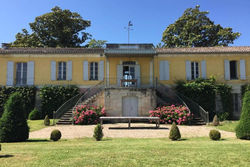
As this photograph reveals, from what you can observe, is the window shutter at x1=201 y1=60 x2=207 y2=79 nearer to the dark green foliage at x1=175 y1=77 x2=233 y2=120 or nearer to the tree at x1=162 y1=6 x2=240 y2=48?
the dark green foliage at x1=175 y1=77 x2=233 y2=120

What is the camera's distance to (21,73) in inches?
714

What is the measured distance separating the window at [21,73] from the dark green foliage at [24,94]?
38.2 inches

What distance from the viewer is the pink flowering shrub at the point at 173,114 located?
45.8 feet

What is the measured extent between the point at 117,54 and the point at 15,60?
9.13m

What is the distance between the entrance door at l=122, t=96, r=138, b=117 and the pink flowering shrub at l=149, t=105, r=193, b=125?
50.2 inches

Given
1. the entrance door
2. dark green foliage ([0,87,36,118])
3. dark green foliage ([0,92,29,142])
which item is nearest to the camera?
dark green foliage ([0,92,29,142])

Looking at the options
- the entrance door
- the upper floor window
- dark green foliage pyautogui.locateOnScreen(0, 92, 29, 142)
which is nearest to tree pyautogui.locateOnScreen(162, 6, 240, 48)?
the upper floor window

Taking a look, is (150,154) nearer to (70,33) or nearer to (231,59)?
(231,59)

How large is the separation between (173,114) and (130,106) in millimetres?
3219

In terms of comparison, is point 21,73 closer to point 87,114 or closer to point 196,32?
point 87,114

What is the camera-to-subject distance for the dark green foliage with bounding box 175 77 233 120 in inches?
659

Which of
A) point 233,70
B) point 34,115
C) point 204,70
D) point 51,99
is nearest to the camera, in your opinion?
point 34,115

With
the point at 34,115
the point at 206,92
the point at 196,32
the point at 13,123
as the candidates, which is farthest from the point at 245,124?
the point at 196,32

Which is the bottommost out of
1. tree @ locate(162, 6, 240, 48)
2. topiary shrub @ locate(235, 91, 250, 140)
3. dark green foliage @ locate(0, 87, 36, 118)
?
topiary shrub @ locate(235, 91, 250, 140)
